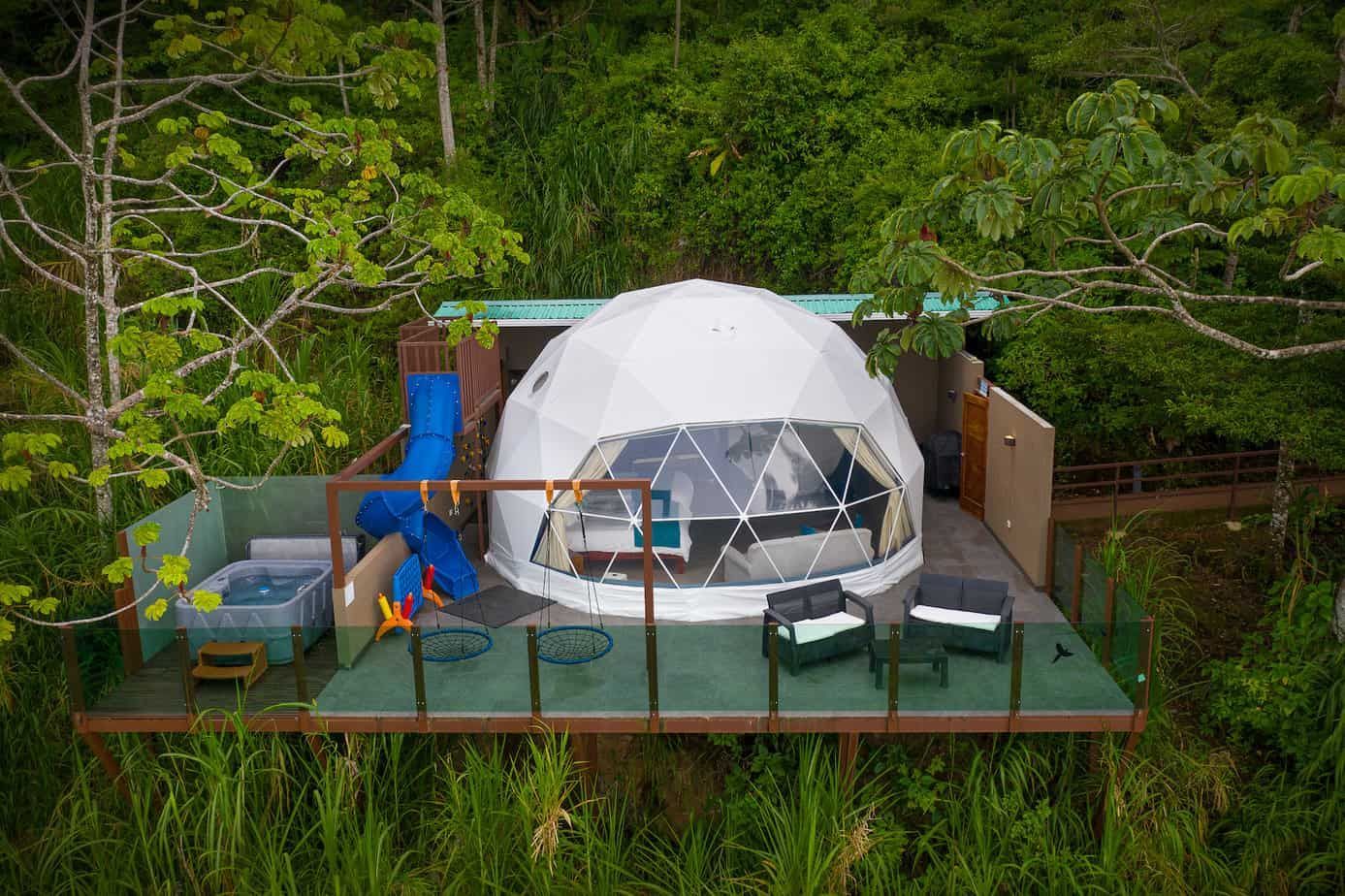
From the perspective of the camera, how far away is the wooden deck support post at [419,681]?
28.5 feet

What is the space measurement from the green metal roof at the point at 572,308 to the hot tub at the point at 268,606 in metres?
4.42

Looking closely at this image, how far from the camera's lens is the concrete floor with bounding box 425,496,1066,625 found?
10812 millimetres

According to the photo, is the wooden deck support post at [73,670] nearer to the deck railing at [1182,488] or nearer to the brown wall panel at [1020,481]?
the brown wall panel at [1020,481]

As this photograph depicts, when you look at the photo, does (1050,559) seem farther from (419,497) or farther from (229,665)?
(229,665)

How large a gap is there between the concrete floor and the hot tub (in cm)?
120

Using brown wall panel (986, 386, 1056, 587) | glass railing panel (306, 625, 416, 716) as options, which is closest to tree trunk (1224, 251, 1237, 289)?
brown wall panel (986, 386, 1056, 587)

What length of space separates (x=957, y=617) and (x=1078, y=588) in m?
1.48

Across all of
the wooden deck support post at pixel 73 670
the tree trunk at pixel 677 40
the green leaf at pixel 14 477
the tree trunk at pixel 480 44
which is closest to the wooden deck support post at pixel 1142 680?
the wooden deck support post at pixel 73 670

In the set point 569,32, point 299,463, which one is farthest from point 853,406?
point 569,32

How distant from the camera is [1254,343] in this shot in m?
10.8

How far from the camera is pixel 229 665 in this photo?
9.22 metres

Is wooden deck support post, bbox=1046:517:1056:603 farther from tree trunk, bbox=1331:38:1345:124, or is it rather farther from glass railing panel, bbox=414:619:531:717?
glass railing panel, bbox=414:619:531:717

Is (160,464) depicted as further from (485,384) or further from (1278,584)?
(1278,584)

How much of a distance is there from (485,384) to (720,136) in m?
7.90
